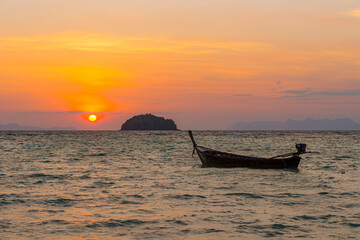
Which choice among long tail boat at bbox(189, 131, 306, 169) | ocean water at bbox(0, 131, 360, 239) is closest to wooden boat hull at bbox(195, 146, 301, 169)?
long tail boat at bbox(189, 131, 306, 169)

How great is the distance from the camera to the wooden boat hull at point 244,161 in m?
34.8

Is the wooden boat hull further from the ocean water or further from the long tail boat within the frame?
the ocean water

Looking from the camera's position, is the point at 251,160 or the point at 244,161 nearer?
the point at 251,160

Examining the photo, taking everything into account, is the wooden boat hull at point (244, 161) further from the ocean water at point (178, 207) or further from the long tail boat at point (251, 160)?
the ocean water at point (178, 207)

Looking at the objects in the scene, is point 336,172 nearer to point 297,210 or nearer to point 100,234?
point 297,210

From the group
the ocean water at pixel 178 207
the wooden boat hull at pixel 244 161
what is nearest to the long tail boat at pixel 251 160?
the wooden boat hull at pixel 244 161

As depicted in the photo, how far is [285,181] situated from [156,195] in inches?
412

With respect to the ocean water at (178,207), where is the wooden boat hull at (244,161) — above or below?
above

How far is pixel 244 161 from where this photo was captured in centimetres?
3575

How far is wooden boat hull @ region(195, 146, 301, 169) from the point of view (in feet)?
114

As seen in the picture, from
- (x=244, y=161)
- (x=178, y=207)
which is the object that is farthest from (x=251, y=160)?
(x=178, y=207)

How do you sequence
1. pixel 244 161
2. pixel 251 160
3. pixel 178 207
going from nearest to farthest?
pixel 178 207 < pixel 251 160 < pixel 244 161

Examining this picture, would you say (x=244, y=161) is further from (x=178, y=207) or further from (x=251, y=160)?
(x=178, y=207)

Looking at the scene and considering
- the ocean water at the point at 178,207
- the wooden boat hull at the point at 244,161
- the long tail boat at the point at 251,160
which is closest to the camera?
the ocean water at the point at 178,207
